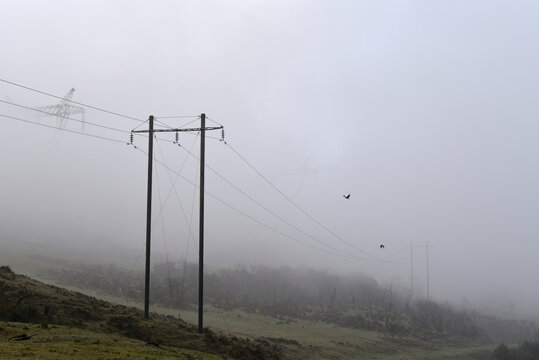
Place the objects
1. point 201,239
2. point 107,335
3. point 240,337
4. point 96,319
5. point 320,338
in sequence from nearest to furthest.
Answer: point 107,335 → point 96,319 → point 201,239 → point 240,337 → point 320,338

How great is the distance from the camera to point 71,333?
22000 mm

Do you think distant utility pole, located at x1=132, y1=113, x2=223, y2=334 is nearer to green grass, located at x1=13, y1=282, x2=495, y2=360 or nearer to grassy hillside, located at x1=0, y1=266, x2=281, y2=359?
grassy hillside, located at x1=0, y1=266, x2=281, y2=359

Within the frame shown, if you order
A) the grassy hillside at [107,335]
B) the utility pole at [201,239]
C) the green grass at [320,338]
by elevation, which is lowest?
the green grass at [320,338]

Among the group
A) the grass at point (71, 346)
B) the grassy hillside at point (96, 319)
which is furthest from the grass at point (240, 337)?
the grassy hillside at point (96, 319)

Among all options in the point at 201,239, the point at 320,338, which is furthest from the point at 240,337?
the point at 320,338

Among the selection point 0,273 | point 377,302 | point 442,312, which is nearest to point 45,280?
point 0,273

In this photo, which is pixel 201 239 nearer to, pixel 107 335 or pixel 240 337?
pixel 107 335

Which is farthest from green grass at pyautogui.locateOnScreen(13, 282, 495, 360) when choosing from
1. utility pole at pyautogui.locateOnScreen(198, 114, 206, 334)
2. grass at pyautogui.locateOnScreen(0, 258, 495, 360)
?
utility pole at pyautogui.locateOnScreen(198, 114, 206, 334)

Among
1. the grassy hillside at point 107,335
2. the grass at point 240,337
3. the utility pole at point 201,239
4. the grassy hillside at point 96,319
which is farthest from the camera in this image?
the utility pole at point 201,239

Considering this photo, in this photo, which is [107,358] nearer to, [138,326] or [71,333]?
[71,333]

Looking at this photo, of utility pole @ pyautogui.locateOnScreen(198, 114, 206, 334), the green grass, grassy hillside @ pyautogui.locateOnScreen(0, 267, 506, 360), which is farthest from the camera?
the green grass

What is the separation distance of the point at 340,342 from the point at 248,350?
2662cm

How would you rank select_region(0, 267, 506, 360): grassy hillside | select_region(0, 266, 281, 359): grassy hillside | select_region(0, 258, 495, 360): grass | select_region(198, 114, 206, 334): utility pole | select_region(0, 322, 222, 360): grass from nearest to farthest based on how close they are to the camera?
select_region(0, 322, 222, 360): grass
select_region(0, 258, 495, 360): grass
select_region(0, 267, 506, 360): grassy hillside
select_region(0, 266, 281, 359): grassy hillside
select_region(198, 114, 206, 334): utility pole

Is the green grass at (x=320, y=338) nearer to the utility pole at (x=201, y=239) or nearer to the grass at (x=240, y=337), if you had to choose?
the grass at (x=240, y=337)
